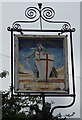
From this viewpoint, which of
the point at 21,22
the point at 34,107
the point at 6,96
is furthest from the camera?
the point at 6,96

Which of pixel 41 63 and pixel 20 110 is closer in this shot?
pixel 41 63

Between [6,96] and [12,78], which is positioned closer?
[12,78]

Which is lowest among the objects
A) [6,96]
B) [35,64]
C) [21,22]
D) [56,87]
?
[6,96]

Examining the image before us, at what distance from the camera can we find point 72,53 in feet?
14.1

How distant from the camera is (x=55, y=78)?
418 cm

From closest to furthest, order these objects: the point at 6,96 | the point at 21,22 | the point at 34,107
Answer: the point at 34,107, the point at 21,22, the point at 6,96

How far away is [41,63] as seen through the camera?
13.7 feet

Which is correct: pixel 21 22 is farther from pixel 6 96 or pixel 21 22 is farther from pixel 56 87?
pixel 6 96

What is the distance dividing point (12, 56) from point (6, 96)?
15.3 feet

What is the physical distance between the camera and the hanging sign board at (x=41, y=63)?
13.5 feet

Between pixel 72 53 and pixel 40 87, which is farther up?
pixel 72 53

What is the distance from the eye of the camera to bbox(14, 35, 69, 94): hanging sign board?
13.5 feet

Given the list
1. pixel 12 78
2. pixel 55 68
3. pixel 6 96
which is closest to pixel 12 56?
pixel 12 78

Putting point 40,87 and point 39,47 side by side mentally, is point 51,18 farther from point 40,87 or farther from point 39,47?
point 40,87
